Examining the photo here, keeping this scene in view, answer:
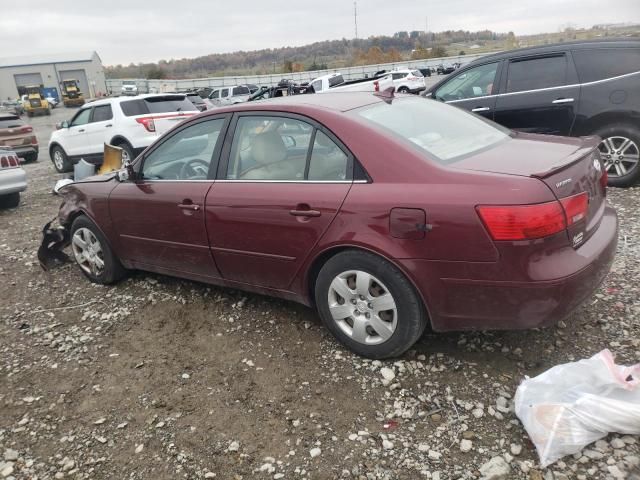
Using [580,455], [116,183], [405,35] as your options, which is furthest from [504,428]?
[405,35]

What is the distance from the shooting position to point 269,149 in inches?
133

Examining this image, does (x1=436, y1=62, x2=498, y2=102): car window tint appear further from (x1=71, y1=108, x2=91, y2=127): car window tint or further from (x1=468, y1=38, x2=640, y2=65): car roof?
(x1=71, y1=108, x2=91, y2=127): car window tint

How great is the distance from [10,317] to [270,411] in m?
2.92

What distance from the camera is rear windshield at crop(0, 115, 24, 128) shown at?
14.0 meters

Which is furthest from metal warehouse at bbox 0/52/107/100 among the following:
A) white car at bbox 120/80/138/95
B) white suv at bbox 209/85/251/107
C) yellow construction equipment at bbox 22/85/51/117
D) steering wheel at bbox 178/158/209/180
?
steering wheel at bbox 178/158/209/180

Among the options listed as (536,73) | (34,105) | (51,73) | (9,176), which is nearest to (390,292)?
(536,73)

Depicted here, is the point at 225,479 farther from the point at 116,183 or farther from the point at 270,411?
the point at 116,183

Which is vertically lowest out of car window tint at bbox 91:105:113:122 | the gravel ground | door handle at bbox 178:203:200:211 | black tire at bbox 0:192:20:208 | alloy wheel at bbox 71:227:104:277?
the gravel ground

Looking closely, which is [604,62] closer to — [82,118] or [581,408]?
[581,408]

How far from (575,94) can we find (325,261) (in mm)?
4578

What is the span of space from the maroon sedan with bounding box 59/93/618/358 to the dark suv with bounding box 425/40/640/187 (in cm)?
305

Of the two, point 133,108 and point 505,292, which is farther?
point 133,108

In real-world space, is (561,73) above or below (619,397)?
above

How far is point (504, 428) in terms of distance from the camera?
97.8 inches
